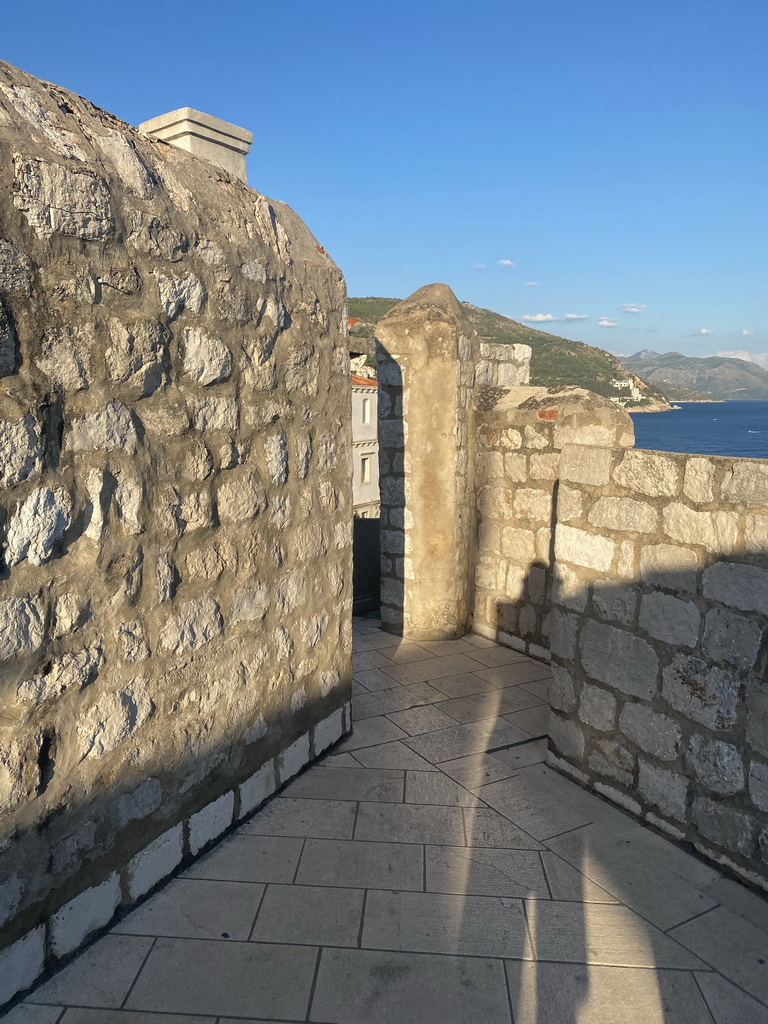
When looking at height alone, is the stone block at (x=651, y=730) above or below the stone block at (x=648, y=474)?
below

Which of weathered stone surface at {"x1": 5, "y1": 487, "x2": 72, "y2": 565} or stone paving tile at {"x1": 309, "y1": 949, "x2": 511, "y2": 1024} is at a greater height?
weathered stone surface at {"x1": 5, "y1": 487, "x2": 72, "y2": 565}

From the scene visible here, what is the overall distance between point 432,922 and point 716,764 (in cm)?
138

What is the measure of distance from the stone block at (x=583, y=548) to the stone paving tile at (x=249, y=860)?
75.3 inches

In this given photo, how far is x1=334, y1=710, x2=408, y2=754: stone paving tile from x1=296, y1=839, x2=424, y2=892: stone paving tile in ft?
2.90

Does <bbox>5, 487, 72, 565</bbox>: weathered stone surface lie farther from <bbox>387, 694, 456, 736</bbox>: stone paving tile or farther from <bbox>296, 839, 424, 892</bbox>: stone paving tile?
<bbox>387, 694, 456, 736</bbox>: stone paving tile

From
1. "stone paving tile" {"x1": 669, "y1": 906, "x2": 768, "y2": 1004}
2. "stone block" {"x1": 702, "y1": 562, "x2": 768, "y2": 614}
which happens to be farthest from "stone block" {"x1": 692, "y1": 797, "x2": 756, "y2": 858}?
"stone block" {"x1": 702, "y1": 562, "x2": 768, "y2": 614}

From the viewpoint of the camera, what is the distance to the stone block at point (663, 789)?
3049 millimetres

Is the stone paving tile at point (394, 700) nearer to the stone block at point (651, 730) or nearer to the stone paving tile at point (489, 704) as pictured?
the stone paving tile at point (489, 704)

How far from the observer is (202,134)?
3412 mm

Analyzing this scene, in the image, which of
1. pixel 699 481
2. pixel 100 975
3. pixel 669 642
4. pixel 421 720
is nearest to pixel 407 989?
pixel 100 975

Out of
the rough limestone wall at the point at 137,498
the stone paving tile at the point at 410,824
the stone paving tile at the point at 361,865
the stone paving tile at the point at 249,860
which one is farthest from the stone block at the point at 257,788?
the stone paving tile at the point at 410,824

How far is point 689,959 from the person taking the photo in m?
2.40

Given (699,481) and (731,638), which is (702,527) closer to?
(699,481)

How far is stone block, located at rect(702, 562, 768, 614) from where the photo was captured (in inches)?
106
